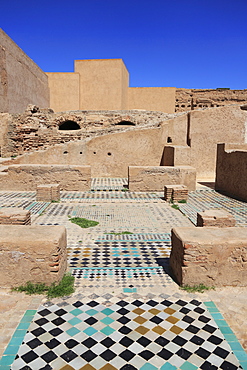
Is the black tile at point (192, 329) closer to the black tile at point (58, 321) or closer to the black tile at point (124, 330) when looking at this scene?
the black tile at point (124, 330)

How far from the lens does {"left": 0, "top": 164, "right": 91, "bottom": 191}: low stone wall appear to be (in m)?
9.27

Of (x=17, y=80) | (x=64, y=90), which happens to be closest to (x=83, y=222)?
(x=17, y=80)

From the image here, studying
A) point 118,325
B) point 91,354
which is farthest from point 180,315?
point 91,354

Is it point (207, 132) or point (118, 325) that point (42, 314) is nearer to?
point (118, 325)

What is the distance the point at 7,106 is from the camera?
16656 mm

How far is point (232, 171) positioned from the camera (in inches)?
356

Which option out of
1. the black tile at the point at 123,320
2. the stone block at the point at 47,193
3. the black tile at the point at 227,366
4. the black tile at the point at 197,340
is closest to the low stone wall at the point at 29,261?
the black tile at the point at 123,320

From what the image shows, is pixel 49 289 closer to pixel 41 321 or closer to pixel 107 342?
pixel 41 321

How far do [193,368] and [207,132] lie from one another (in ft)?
40.0

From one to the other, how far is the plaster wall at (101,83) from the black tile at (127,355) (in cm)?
2063

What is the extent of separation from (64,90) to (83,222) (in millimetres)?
18837

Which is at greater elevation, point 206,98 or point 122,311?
point 206,98

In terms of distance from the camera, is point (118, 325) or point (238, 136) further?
point (238, 136)

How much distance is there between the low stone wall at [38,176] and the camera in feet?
30.4
